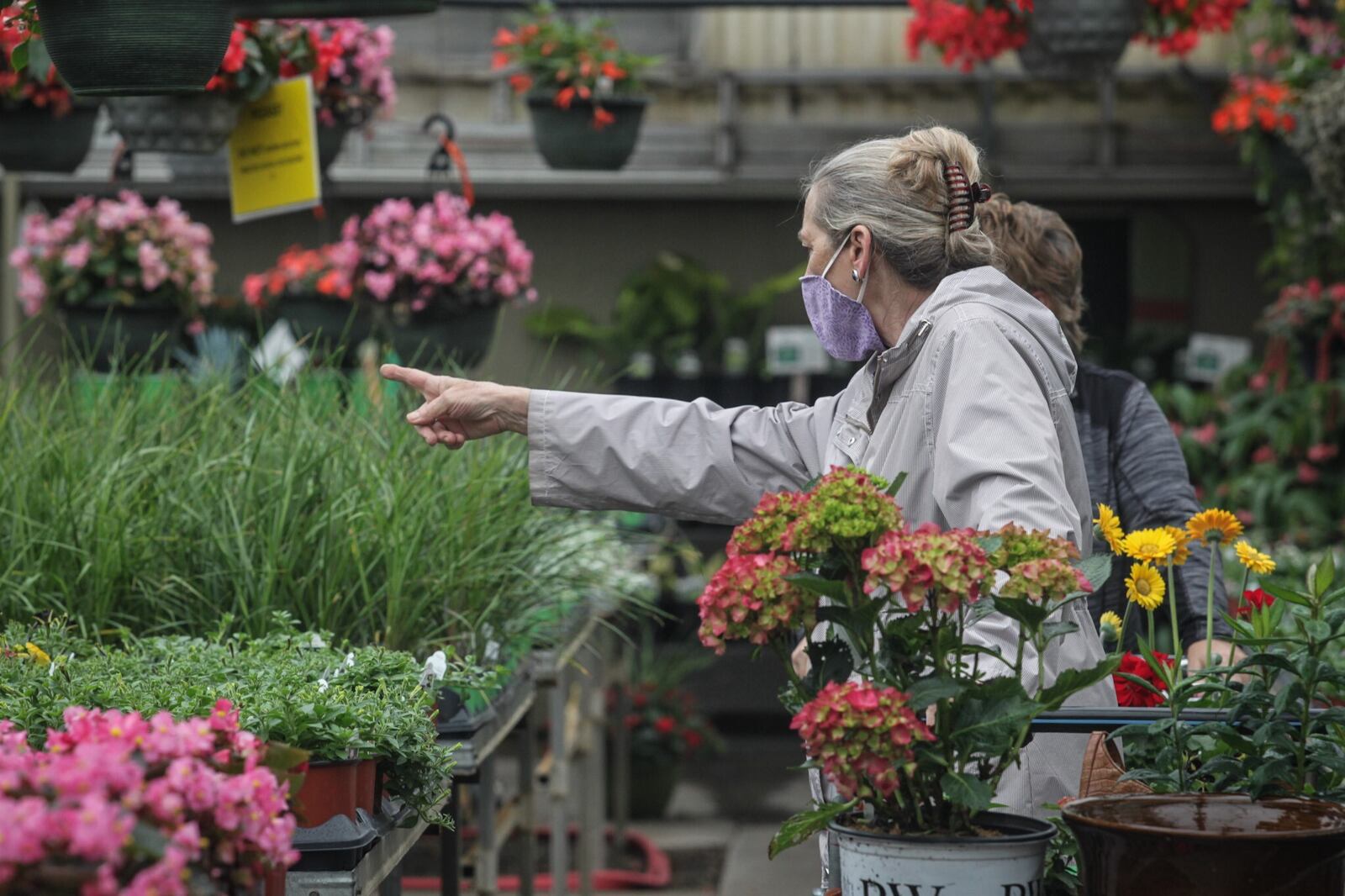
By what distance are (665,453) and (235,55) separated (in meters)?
1.50

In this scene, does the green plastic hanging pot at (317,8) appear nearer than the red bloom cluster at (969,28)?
Yes

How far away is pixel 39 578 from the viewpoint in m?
2.19

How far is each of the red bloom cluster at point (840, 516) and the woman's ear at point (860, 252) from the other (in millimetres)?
669

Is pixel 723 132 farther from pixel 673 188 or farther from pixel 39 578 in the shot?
pixel 39 578

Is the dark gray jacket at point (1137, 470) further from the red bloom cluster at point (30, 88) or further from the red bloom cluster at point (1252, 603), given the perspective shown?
the red bloom cluster at point (30, 88)

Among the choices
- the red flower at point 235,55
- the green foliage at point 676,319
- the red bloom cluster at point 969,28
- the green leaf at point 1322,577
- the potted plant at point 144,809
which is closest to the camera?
the potted plant at point 144,809

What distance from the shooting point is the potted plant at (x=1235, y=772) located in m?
1.04

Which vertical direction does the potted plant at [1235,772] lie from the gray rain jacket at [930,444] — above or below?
below

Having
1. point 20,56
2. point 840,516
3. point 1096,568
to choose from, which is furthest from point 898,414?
point 20,56

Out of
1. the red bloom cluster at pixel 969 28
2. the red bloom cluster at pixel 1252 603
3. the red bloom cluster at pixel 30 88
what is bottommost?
the red bloom cluster at pixel 1252 603

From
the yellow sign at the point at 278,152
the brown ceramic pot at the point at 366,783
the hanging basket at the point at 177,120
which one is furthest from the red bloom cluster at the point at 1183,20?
the brown ceramic pot at the point at 366,783

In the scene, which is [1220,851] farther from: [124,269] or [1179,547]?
[124,269]

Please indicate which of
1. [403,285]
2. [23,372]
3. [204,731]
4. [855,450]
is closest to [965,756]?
[204,731]

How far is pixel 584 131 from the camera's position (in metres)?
3.88
